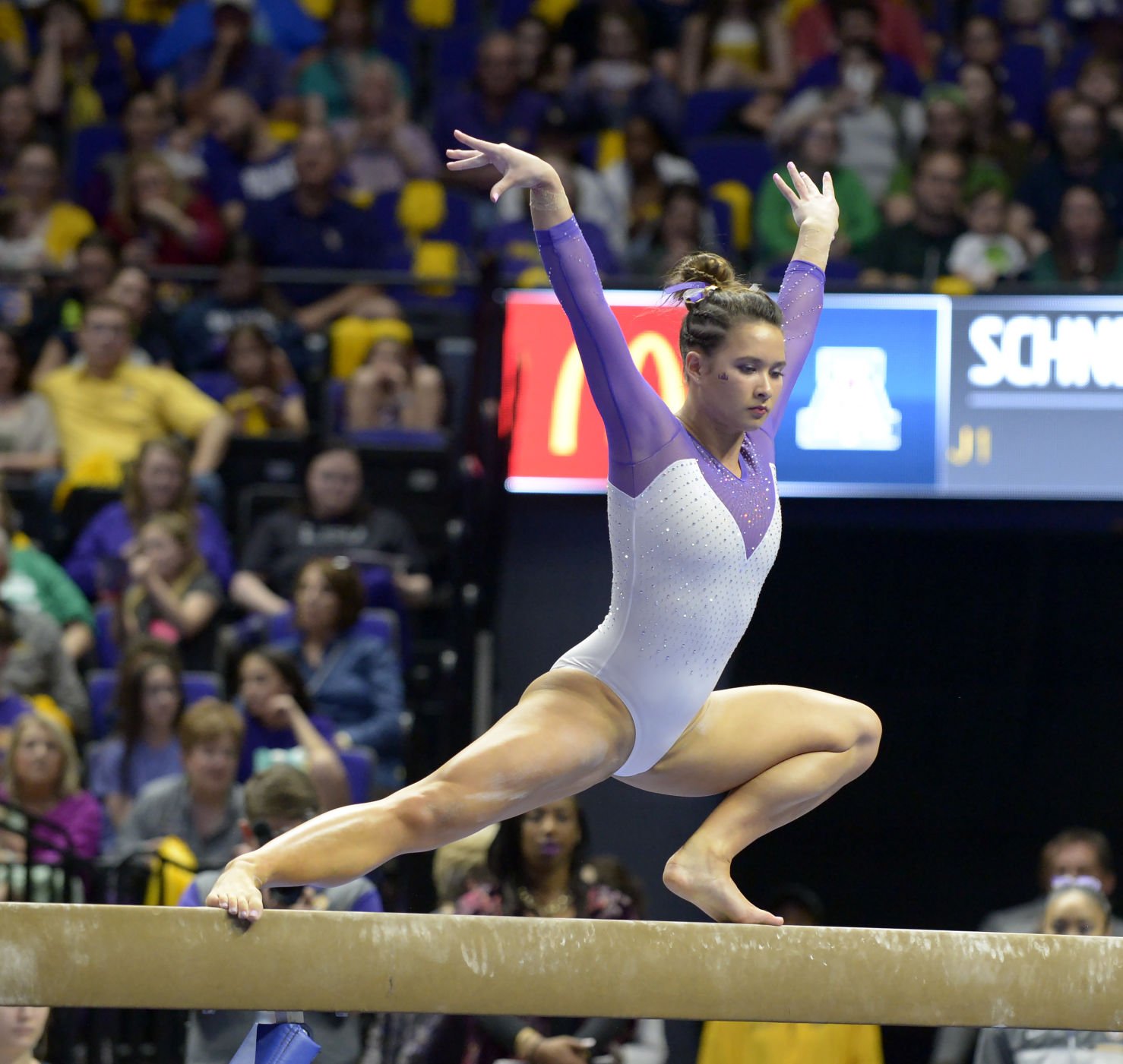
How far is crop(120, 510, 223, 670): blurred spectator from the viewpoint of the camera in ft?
22.0

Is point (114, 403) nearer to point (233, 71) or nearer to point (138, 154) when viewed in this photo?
point (138, 154)

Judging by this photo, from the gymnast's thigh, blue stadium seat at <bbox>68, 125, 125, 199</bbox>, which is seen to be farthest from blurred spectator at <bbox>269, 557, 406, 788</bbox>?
blue stadium seat at <bbox>68, 125, 125, 199</bbox>

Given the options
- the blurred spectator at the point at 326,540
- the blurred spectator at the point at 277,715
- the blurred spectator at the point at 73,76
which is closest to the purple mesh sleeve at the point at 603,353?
the blurred spectator at the point at 277,715

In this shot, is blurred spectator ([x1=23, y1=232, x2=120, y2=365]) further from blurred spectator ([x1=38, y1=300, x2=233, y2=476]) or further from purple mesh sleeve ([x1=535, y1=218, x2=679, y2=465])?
purple mesh sleeve ([x1=535, y1=218, x2=679, y2=465])

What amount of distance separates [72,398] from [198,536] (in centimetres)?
115

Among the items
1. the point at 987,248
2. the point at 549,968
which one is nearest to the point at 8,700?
the point at 549,968

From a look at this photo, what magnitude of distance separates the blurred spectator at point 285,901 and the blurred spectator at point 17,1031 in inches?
18.3

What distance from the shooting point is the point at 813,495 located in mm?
6676

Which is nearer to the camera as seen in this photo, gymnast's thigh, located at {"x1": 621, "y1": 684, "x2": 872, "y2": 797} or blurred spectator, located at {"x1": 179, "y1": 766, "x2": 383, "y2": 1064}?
gymnast's thigh, located at {"x1": 621, "y1": 684, "x2": 872, "y2": 797}

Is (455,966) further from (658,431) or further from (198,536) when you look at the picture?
(198,536)

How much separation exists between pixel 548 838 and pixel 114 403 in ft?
12.2

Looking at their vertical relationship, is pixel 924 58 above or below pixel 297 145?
above

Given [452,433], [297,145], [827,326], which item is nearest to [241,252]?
[297,145]

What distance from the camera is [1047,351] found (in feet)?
22.3
